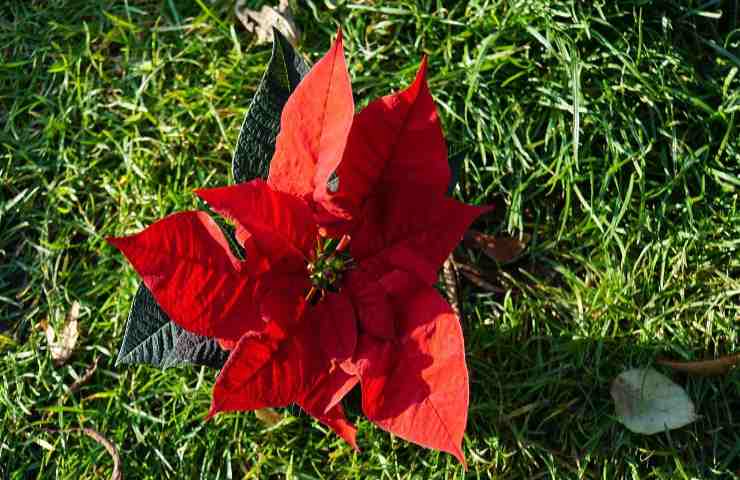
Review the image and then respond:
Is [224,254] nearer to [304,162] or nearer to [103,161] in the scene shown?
[304,162]

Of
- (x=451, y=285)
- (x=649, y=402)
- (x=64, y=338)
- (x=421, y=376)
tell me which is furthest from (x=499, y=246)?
(x=64, y=338)

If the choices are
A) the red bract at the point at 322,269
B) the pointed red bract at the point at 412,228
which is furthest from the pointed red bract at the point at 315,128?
the pointed red bract at the point at 412,228

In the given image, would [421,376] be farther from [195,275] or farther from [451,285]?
[451,285]

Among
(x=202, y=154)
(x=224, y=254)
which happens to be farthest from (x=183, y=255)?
(x=202, y=154)

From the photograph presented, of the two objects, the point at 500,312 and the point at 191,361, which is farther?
the point at 500,312

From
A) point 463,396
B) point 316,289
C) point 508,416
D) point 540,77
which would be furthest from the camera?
point 540,77

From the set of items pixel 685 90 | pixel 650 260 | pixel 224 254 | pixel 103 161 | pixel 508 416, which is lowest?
pixel 508 416

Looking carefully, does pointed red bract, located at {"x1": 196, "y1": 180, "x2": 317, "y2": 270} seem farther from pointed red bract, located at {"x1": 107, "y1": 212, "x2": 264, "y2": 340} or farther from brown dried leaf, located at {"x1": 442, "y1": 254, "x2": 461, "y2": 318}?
brown dried leaf, located at {"x1": 442, "y1": 254, "x2": 461, "y2": 318}
